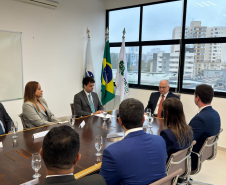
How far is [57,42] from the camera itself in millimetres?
4848

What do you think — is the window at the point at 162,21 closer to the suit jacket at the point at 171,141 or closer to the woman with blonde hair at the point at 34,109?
the woman with blonde hair at the point at 34,109

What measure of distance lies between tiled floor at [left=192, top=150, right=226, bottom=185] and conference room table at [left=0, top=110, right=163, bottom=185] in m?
1.14

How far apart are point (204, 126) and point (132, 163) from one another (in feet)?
4.59

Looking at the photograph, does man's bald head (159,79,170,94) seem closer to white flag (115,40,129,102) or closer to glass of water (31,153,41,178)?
white flag (115,40,129,102)

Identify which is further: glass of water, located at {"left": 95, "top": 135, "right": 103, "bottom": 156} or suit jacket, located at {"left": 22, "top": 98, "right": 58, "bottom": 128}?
suit jacket, located at {"left": 22, "top": 98, "right": 58, "bottom": 128}

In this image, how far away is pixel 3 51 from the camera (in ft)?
12.8

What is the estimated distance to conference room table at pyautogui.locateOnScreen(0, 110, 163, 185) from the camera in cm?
156

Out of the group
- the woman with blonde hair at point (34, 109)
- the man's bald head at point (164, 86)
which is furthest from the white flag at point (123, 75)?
the woman with blonde hair at point (34, 109)

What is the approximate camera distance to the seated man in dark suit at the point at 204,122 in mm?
2371

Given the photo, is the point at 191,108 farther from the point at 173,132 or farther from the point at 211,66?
the point at 173,132

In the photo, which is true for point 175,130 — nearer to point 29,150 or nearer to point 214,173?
point 29,150

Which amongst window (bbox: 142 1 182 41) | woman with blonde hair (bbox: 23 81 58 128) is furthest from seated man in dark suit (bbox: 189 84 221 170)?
window (bbox: 142 1 182 41)

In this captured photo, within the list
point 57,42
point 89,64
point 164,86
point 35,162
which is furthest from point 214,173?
point 57,42

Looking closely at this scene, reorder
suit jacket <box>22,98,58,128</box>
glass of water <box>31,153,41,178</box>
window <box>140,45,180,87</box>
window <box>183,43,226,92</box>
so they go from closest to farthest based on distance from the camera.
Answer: glass of water <box>31,153,41,178</box>, suit jacket <box>22,98,58,128</box>, window <box>183,43,226,92</box>, window <box>140,45,180,87</box>
